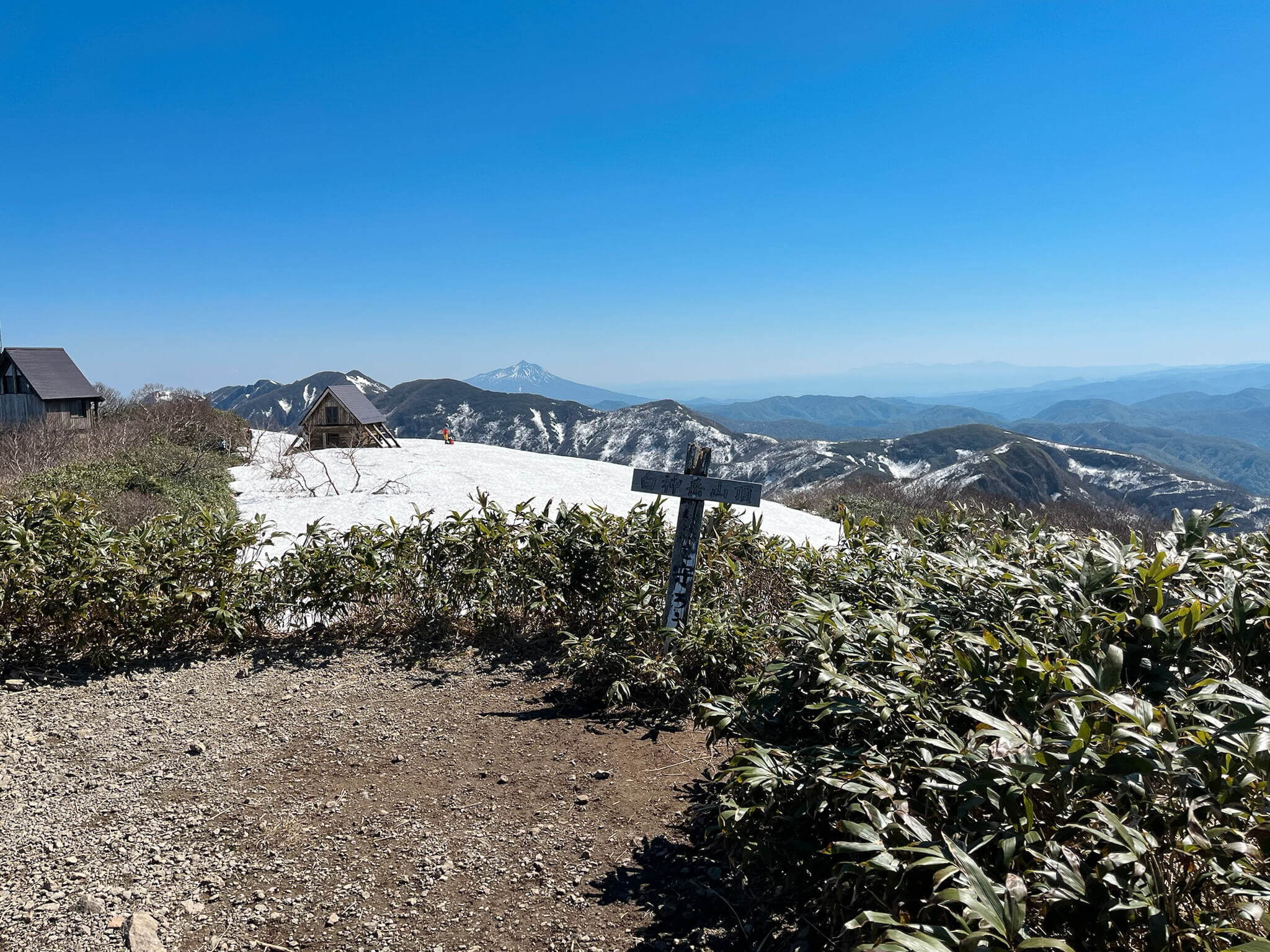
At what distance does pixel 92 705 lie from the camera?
13.9 ft

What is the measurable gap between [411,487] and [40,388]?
46.1 feet

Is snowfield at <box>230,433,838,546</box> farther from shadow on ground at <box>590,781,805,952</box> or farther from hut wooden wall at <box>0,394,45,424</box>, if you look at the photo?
shadow on ground at <box>590,781,805,952</box>

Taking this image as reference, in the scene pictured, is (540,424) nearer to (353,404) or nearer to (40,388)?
(353,404)

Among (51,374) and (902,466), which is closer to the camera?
(51,374)

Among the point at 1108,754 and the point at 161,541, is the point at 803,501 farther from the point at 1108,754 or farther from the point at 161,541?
the point at 1108,754

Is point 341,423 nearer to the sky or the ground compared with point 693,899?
nearer to the sky

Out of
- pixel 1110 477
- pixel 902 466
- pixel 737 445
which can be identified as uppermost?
pixel 737 445

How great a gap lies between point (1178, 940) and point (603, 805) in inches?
87.9

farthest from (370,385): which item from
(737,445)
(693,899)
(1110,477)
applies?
(1110,477)

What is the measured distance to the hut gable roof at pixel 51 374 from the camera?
19.9 metres

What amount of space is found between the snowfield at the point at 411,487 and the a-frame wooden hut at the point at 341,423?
9.19 ft

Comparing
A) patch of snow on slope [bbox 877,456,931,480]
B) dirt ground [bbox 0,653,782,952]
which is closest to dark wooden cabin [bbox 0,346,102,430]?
dirt ground [bbox 0,653,782,952]

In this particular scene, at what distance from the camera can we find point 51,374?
2058cm

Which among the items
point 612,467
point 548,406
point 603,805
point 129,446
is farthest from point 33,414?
point 548,406
